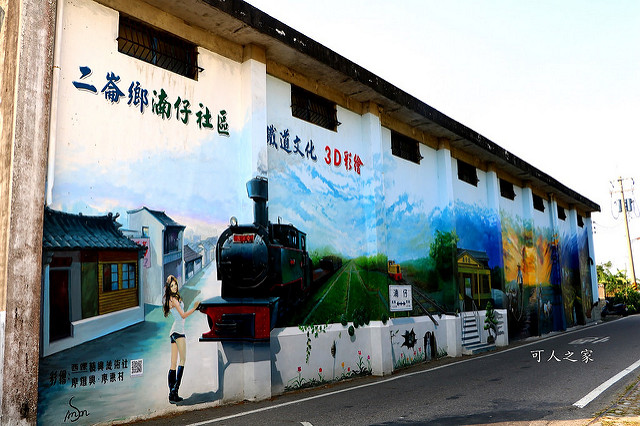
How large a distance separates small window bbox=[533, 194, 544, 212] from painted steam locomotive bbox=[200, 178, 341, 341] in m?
16.4

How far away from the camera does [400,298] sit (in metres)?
12.9

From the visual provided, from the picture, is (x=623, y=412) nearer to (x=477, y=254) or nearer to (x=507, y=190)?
(x=477, y=254)

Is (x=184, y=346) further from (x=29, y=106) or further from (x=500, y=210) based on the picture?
(x=500, y=210)

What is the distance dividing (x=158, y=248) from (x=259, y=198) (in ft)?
7.14

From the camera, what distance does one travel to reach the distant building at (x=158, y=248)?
25.0 ft

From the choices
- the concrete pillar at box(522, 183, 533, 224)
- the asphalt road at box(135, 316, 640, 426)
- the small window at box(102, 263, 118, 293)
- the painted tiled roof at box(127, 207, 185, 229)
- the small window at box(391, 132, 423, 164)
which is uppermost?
the small window at box(391, 132, 423, 164)

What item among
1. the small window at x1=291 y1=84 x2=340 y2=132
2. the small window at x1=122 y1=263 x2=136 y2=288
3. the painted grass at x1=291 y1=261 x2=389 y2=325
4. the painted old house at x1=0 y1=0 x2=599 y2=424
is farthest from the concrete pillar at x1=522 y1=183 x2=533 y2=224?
the small window at x1=122 y1=263 x2=136 y2=288

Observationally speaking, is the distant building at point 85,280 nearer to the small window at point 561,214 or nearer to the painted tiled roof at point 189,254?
the painted tiled roof at point 189,254

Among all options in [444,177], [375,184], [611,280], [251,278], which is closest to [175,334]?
[251,278]

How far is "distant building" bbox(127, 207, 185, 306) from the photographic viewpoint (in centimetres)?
763

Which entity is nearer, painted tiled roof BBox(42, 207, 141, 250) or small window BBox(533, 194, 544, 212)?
painted tiled roof BBox(42, 207, 141, 250)

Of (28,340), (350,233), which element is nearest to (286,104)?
(350,233)

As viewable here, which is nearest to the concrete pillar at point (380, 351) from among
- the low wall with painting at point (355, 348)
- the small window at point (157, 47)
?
the low wall with painting at point (355, 348)

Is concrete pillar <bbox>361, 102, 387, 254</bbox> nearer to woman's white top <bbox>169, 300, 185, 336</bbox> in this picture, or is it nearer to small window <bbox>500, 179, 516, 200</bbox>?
woman's white top <bbox>169, 300, 185, 336</bbox>
